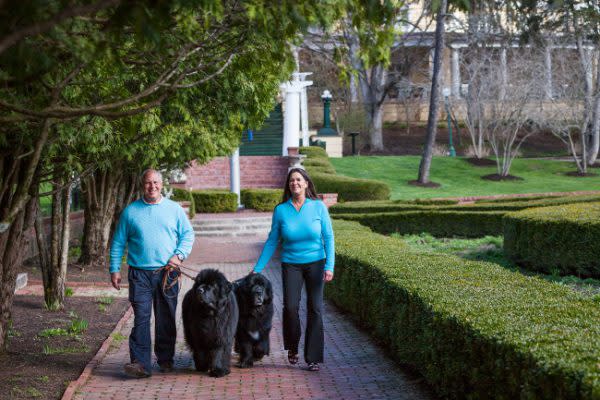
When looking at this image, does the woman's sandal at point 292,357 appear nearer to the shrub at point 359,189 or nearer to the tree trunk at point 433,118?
the shrub at point 359,189

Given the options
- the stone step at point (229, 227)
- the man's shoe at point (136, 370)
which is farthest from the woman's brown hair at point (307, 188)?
the stone step at point (229, 227)

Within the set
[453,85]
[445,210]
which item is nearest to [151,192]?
[445,210]

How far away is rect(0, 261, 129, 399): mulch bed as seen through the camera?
8359mm

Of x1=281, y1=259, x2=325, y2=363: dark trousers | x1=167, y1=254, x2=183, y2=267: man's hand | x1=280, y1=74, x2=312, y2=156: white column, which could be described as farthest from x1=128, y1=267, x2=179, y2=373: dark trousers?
x1=280, y1=74, x2=312, y2=156: white column

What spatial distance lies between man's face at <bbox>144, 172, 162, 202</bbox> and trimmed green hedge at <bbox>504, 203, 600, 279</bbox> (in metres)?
8.85

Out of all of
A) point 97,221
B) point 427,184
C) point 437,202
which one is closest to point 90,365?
point 97,221

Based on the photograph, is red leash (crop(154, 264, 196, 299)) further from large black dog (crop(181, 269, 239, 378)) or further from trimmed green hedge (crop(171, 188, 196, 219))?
trimmed green hedge (crop(171, 188, 196, 219))

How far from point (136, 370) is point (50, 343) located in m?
2.45

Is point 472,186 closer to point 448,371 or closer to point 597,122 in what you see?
point 597,122

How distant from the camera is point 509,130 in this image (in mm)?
40938

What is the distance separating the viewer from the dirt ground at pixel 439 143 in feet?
169

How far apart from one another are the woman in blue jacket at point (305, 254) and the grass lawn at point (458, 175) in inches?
1091

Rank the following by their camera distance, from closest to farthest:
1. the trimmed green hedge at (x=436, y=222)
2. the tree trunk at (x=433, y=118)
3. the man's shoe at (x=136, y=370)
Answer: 1. the man's shoe at (x=136, y=370)
2. the trimmed green hedge at (x=436, y=222)
3. the tree trunk at (x=433, y=118)

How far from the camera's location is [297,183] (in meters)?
8.90
